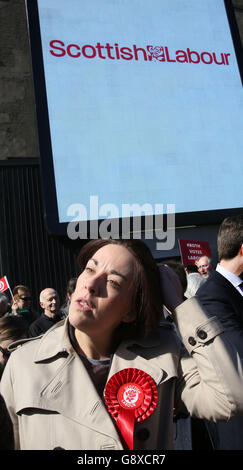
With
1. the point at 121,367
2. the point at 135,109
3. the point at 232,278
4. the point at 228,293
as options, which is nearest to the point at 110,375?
the point at 121,367

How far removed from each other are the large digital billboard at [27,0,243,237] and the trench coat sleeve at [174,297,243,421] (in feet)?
22.9

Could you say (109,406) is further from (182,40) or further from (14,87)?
(14,87)

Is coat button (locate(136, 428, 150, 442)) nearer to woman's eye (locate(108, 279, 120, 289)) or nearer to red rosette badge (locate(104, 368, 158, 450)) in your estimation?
red rosette badge (locate(104, 368, 158, 450))

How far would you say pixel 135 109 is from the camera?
947 centimetres

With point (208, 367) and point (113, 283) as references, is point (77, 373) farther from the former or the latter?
point (208, 367)

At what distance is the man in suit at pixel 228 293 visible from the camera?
75.9 inches

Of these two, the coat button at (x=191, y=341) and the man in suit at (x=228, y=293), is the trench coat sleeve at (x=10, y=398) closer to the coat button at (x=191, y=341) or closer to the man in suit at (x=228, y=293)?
the coat button at (x=191, y=341)

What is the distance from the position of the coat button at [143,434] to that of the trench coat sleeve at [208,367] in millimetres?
173

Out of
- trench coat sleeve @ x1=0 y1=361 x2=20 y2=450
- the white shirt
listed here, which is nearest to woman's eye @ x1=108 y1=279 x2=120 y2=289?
trench coat sleeve @ x1=0 y1=361 x2=20 y2=450

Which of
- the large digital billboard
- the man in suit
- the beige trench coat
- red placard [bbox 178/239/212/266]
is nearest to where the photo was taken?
the beige trench coat

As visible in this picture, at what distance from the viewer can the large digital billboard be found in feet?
29.0

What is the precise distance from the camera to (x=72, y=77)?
9.32m
